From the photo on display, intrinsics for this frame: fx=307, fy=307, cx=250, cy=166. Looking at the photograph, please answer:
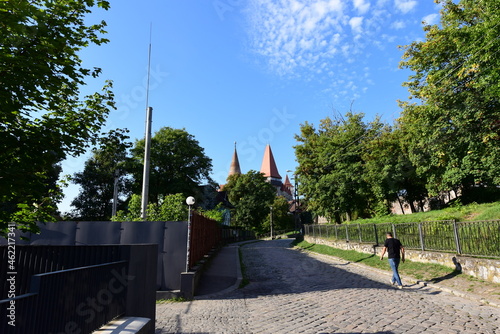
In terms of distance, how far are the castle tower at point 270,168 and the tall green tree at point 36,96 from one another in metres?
107

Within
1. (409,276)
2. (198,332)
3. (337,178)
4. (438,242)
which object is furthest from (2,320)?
(337,178)

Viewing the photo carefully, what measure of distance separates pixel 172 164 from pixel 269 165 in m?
74.3

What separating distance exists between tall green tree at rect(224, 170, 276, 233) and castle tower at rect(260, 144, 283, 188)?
48.9 m

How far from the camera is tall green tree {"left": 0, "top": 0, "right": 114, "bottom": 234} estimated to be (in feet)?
12.8

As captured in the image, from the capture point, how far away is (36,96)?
14.3 ft

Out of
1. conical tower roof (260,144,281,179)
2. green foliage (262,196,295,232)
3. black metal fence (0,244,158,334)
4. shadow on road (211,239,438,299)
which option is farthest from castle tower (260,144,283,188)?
black metal fence (0,244,158,334)

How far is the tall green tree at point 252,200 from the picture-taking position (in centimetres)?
5894

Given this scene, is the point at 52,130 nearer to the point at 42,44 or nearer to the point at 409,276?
the point at 42,44

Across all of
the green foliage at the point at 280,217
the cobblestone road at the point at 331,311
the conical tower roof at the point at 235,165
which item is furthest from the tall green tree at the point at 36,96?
the conical tower roof at the point at 235,165

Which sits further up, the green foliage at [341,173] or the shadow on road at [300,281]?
the green foliage at [341,173]

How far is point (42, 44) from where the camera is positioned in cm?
424

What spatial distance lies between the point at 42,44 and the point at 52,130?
1247 millimetres

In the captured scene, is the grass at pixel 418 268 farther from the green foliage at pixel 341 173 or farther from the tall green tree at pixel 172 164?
the tall green tree at pixel 172 164

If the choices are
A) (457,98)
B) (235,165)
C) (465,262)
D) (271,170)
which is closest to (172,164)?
(457,98)
